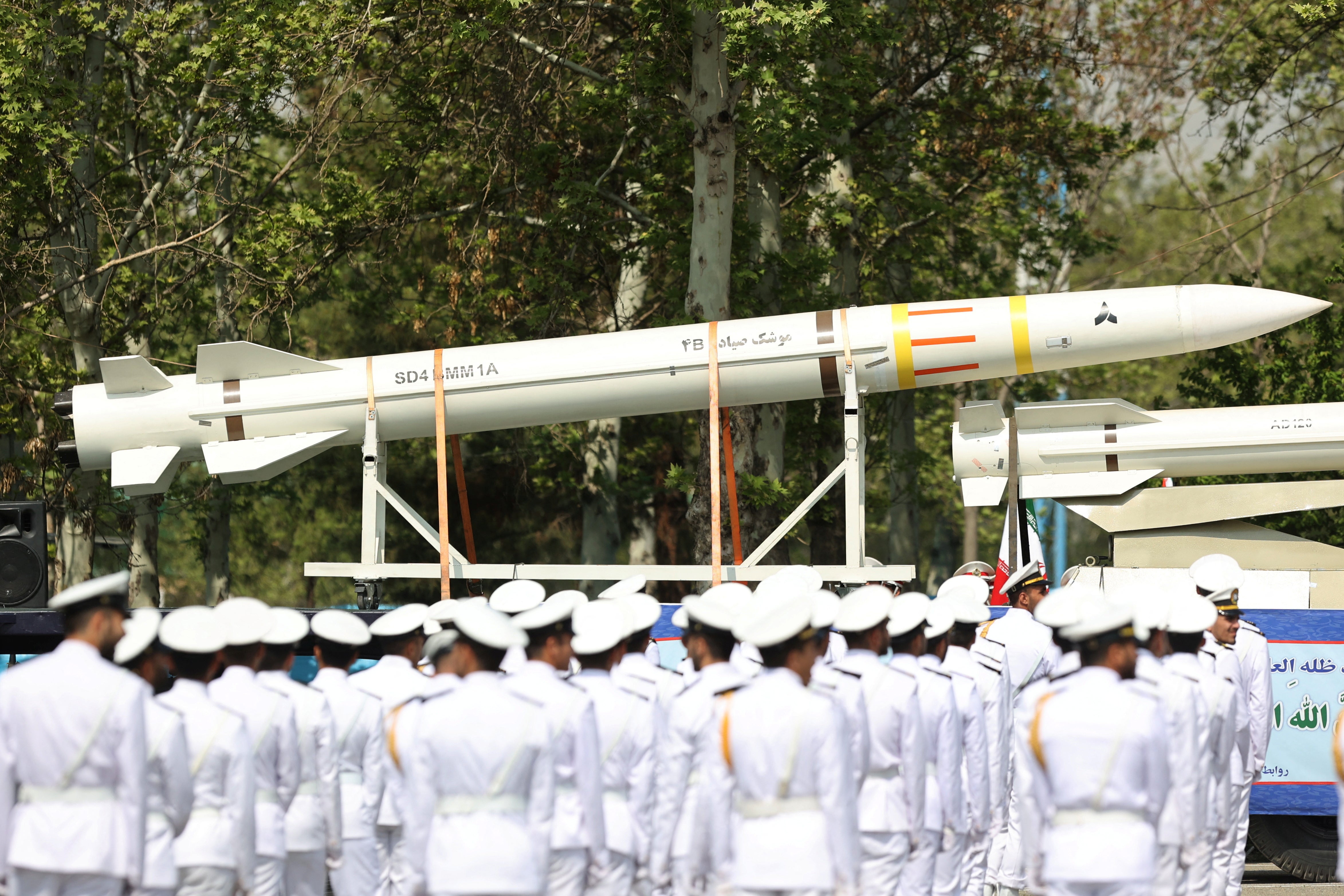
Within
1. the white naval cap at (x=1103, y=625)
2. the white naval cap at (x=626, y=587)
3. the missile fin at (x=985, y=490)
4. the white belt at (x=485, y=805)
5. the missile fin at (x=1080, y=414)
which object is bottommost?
the white belt at (x=485, y=805)

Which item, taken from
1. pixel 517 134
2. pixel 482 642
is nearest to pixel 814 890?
pixel 482 642

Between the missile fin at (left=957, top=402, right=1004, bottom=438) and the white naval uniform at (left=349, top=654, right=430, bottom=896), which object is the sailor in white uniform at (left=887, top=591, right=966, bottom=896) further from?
the missile fin at (left=957, top=402, right=1004, bottom=438)

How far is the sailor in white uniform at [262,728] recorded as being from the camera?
5441 mm

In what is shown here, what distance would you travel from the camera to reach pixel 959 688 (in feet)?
21.3

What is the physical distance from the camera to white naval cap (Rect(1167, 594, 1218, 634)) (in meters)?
5.93

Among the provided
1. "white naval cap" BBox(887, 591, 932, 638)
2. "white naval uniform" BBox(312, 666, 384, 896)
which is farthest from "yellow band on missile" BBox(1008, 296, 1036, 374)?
"white naval uniform" BBox(312, 666, 384, 896)

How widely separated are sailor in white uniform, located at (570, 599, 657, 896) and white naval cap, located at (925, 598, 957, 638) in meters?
1.80

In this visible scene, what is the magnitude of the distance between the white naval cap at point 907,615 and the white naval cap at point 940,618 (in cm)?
27

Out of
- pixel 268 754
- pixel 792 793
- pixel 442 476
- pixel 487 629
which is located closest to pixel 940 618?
pixel 792 793

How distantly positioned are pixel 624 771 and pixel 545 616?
74 cm

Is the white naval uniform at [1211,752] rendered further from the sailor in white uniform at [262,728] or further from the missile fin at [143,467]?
the missile fin at [143,467]

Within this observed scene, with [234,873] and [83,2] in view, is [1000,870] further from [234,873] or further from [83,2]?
[83,2]

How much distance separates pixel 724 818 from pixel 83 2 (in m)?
13.3

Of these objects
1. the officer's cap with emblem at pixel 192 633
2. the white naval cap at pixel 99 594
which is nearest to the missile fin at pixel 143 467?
the officer's cap with emblem at pixel 192 633
